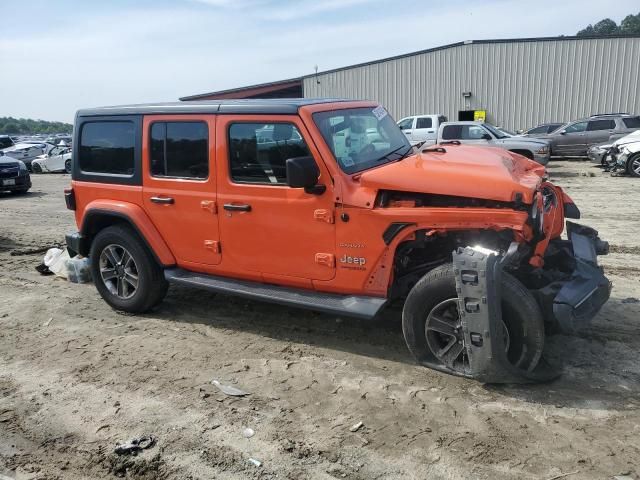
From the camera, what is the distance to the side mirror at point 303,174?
13.1ft

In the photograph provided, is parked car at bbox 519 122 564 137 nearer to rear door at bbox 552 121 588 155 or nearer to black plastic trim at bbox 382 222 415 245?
rear door at bbox 552 121 588 155

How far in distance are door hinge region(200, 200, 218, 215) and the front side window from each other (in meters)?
19.0

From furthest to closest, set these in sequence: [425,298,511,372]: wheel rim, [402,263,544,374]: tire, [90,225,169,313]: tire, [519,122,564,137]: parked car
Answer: [519,122,564,137]: parked car → [90,225,169,313]: tire → [425,298,511,372]: wheel rim → [402,263,544,374]: tire

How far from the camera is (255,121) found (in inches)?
179

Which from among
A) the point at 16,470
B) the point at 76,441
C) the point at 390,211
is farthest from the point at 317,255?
the point at 16,470

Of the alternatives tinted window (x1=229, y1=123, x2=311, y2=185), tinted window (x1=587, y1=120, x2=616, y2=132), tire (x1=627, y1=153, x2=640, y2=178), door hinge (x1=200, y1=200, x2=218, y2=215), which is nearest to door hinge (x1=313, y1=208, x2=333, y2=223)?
tinted window (x1=229, y1=123, x2=311, y2=185)

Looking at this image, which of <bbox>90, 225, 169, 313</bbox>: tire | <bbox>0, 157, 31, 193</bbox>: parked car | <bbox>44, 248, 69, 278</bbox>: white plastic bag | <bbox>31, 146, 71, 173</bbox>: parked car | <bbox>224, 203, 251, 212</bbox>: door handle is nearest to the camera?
<bbox>224, 203, 251, 212</bbox>: door handle

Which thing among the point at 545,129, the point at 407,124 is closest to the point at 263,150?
the point at 407,124

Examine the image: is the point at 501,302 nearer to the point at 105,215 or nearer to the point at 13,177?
the point at 105,215

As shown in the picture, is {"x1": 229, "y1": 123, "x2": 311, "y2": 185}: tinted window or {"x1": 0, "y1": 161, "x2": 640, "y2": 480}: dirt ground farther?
{"x1": 229, "y1": 123, "x2": 311, "y2": 185}: tinted window

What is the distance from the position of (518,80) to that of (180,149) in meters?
25.5

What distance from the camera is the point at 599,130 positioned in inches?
789

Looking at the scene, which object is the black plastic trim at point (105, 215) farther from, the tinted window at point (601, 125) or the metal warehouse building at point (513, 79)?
the metal warehouse building at point (513, 79)

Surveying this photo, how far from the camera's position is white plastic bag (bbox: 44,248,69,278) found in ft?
22.9
